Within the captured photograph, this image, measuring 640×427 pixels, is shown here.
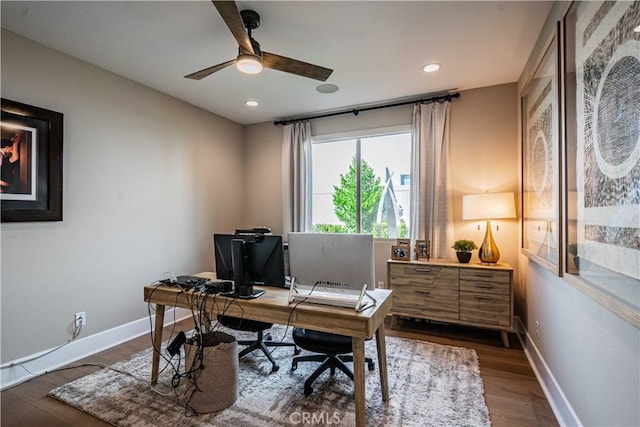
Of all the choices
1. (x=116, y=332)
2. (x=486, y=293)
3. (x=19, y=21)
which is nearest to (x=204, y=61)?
(x=19, y=21)

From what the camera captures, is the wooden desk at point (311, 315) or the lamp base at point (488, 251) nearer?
the wooden desk at point (311, 315)

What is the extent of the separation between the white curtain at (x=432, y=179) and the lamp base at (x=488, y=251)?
41 centimetres

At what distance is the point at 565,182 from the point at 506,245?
1.84 m

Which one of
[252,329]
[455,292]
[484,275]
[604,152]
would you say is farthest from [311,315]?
[484,275]

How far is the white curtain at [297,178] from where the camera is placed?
4.44 m

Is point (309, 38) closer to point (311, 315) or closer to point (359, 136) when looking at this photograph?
point (359, 136)

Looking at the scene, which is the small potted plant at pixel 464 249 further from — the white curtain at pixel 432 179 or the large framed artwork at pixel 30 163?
the large framed artwork at pixel 30 163

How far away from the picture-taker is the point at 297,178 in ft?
14.6

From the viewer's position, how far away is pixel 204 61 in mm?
2887

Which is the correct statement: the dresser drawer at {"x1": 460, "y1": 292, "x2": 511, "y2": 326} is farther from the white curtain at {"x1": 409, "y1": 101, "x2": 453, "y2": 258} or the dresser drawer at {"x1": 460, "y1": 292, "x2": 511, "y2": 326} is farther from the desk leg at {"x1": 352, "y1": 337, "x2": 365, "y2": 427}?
the desk leg at {"x1": 352, "y1": 337, "x2": 365, "y2": 427}

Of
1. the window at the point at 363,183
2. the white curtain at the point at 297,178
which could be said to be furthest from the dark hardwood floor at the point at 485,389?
Answer: the white curtain at the point at 297,178

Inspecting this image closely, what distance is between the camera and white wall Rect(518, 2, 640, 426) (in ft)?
4.06

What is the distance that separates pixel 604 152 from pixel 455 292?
2.15 metres

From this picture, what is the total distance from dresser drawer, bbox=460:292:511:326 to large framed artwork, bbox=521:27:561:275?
545 mm
